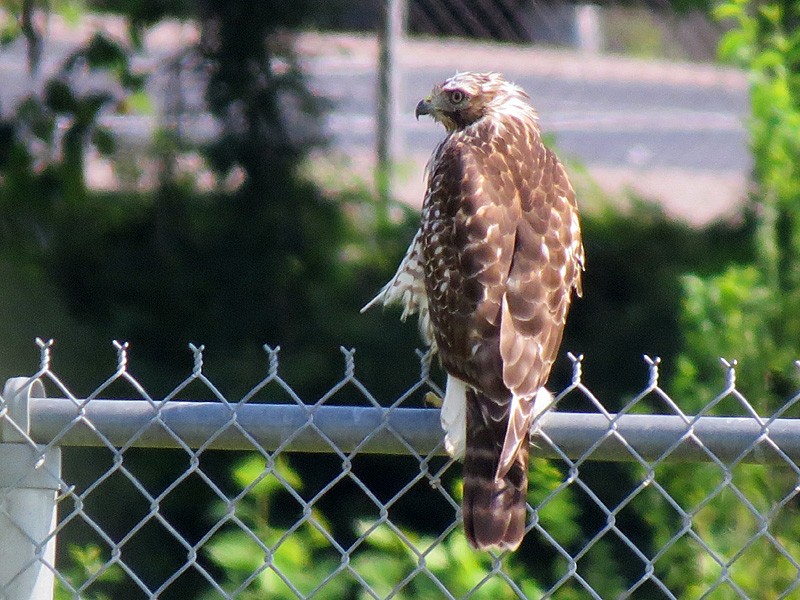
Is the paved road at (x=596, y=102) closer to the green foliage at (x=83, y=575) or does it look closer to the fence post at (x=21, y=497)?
the green foliage at (x=83, y=575)

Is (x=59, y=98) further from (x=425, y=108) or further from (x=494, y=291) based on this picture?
(x=494, y=291)

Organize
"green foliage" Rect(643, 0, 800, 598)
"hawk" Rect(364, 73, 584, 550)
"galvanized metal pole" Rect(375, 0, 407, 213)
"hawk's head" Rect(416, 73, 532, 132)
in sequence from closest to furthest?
"hawk" Rect(364, 73, 584, 550)
"green foliage" Rect(643, 0, 800, 598)
"hawk's head" Rect(416, 73, 532, 132)
"galvanized metal pole" Rect(375, 0, 407, 213)

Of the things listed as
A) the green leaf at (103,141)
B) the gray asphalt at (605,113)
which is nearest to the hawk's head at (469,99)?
the green leaf at (103,141)

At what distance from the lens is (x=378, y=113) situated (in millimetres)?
6844

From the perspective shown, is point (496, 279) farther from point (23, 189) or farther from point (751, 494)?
point (23, 189)

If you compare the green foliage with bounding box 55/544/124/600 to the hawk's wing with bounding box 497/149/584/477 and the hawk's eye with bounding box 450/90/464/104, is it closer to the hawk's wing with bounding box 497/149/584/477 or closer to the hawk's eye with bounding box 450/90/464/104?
the hawk's wing with bounding box 497/149/584/477

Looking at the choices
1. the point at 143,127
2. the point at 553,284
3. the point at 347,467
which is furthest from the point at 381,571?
the point at 143,127

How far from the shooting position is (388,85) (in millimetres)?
6805

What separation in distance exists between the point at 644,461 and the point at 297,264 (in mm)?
3675

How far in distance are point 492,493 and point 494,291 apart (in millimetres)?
618

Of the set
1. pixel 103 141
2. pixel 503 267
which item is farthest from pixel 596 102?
pixel 503 267

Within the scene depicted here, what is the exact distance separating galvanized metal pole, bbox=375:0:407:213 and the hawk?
2932 millimetres

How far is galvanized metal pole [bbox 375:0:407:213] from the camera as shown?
260 inches

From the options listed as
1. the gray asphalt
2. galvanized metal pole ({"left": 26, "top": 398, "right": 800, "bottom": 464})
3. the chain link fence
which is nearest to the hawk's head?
the chain link fence
